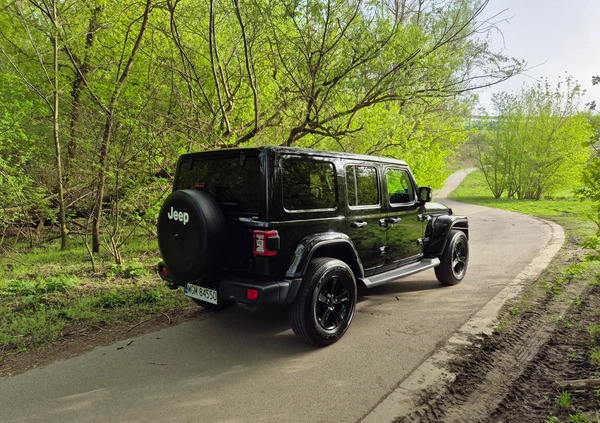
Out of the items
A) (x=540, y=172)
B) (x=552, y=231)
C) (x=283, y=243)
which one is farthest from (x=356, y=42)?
(x=540, y=172)

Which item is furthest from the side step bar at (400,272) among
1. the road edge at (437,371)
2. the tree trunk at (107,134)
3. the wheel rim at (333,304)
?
the tree trunk at (107,134)

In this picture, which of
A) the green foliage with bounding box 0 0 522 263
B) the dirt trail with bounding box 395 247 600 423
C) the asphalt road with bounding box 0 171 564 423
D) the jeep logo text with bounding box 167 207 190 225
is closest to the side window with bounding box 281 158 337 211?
the jeep logo text with bounding box 167 207 190 225

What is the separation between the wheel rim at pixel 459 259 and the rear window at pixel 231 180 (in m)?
3.61

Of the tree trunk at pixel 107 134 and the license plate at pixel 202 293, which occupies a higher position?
the tree trunk at pixel 107 134

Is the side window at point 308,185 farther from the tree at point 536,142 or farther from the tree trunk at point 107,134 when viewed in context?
the tree at point 536,142

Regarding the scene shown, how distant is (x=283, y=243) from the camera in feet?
10.8

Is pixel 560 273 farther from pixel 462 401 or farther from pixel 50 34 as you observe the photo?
pixel 50 34

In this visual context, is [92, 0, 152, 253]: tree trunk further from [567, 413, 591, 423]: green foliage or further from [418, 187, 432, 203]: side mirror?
[567, 413, 591, 423]: green foliage

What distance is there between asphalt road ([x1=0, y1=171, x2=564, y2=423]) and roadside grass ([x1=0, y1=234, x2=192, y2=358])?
2.41ft

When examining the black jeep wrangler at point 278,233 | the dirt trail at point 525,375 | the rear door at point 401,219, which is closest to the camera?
the dirt trail at point 525,375

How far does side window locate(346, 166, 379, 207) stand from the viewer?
4074 millimetres

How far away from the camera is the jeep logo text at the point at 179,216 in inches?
132

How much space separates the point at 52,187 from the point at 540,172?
28375 mm

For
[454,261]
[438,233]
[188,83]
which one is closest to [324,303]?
[438,233]
